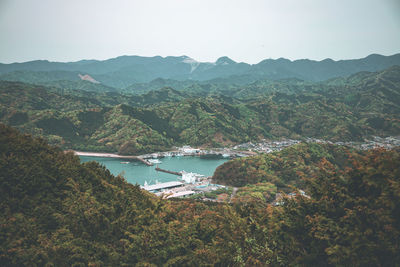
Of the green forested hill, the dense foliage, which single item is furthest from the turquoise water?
the green forested hill

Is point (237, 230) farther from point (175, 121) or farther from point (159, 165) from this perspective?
point (175, 121)

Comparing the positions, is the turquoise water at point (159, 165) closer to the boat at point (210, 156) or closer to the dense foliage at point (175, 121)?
the boat at point (210, 156)

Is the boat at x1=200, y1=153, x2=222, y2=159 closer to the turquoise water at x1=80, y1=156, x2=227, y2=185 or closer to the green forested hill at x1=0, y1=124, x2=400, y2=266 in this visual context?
the turquoise water at x1=80, y1=156, x2=227, y2=185

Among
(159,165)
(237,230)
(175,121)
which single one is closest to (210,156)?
(159,165)

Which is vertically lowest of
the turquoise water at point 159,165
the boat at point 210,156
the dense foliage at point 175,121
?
the boat at point 210,156

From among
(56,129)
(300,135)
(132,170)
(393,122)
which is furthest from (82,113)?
(393,122)

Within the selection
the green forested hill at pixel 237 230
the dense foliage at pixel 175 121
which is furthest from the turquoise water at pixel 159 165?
the green forested hill at pixel 237 230

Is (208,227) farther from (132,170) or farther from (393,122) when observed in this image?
(393,122)
